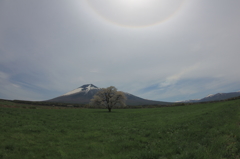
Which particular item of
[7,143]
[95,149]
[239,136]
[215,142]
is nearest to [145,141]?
[95,149]

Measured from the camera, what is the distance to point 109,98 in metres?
56.3

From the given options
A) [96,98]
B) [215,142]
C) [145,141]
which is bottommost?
[145,141]

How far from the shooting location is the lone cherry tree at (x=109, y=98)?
184ft

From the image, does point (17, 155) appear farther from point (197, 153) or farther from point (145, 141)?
point (197, 153)

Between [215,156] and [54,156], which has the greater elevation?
[215,156]

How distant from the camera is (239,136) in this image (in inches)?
359

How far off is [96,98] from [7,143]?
1837 inches

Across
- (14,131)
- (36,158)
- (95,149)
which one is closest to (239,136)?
(95,149)

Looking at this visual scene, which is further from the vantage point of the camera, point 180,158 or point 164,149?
point 164,149

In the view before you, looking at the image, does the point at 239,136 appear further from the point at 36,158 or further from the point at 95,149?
the point at 36,158

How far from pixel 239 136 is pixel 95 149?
37.1 feet

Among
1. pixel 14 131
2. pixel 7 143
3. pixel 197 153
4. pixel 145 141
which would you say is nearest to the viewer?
pixel 197 153

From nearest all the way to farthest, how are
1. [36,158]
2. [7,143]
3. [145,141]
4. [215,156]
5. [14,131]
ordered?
[215,156] < [36,158] < [7,143] < [145,141] < [14,131]

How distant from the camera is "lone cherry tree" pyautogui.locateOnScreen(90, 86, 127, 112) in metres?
55.9
